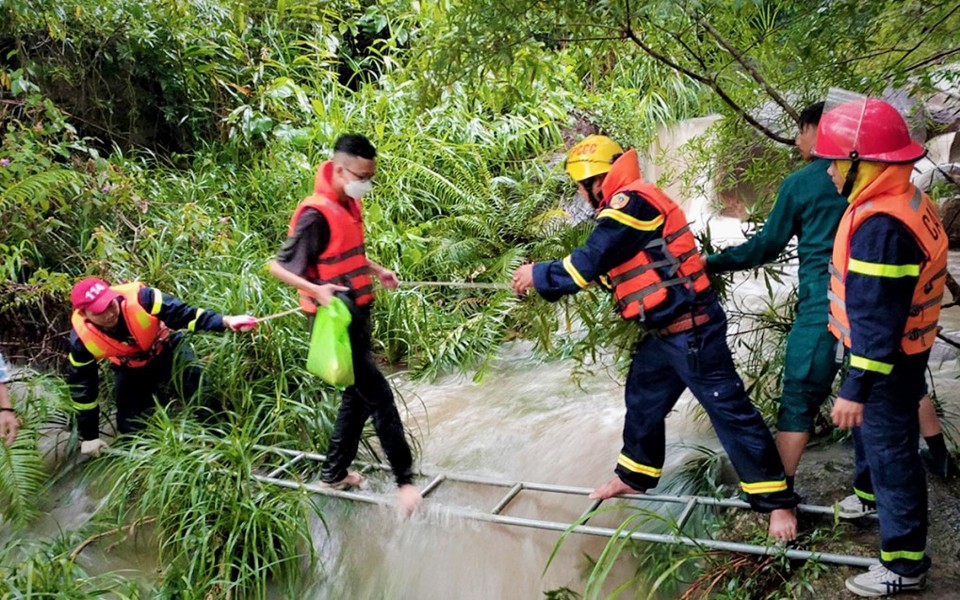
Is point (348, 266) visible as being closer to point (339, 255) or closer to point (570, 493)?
point (339, 255)

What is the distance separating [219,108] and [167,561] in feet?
18.4

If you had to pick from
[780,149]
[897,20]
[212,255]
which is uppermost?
[897,20]

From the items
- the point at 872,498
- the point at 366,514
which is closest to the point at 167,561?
the point at 366,514

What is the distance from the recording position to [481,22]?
2947mm

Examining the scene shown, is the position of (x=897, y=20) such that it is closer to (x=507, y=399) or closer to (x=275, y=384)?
(x=507, y=399)

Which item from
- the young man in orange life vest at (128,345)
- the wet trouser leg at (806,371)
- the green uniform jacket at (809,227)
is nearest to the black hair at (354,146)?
Answer: the young man in orange life vest at (128,345)

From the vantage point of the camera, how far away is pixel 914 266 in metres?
2.15

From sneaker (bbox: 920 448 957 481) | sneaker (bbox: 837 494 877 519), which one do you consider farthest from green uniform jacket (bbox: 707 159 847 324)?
sneaker (bbox: 920 448 957 481)

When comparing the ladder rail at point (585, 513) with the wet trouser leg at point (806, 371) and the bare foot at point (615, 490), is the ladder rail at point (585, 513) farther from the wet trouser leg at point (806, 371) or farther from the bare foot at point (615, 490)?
the wet trouser leg at point (806, 371)

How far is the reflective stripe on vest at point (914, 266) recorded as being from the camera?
216 centimetres

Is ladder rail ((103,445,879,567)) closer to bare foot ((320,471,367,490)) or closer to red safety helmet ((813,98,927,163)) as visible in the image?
bare foot ((320,471,367,490))

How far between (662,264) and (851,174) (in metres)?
0.73

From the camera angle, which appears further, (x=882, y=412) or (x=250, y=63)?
(x=250, y=63)

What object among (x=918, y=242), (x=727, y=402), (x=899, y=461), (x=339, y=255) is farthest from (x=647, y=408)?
(x=339, y=255)
